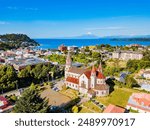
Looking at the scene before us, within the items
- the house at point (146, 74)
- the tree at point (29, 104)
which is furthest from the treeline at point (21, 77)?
the house at point (146, 74)

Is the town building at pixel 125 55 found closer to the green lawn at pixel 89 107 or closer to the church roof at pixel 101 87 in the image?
the church roof at pixel 101 87

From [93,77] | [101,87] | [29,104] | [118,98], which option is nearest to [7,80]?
[93,77]

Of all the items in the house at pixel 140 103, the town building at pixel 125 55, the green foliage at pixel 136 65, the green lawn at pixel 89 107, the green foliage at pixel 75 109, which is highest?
the town building at pixel 125 55

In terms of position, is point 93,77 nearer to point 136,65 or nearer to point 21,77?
point 21,77

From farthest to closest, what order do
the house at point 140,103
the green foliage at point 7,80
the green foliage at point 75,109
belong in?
1. the green foliage at point 7,80
2. the green foliage at point 75,109
3. the house at point 140,103

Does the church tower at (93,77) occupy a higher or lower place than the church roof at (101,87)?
higher

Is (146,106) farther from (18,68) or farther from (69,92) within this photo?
(18,68)
